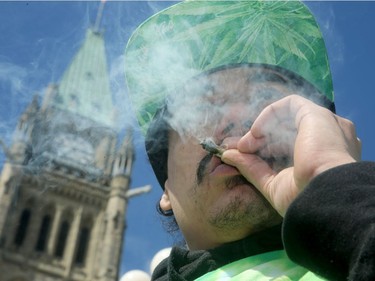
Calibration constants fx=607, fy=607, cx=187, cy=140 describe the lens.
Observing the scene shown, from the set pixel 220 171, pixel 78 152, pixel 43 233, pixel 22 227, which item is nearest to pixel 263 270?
pixel 220 171

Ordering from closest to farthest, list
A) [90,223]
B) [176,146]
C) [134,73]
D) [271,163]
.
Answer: [271,163] → [176,146] → [134,73] → [90,223]

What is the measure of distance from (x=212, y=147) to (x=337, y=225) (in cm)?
56

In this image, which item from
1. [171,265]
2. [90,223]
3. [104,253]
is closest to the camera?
[171,265]

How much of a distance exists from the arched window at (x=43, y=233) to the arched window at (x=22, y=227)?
768 mm

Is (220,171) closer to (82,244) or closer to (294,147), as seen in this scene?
(294,147)

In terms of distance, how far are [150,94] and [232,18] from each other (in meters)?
0.32

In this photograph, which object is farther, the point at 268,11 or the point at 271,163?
the point at 268,11

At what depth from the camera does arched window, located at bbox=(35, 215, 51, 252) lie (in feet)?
103

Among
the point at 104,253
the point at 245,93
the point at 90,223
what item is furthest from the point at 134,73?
the point at 90,223

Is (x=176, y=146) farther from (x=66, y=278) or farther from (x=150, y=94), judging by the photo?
(x=66, y=278)

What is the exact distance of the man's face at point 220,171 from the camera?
1.36m

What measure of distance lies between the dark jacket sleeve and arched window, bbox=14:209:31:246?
104ft

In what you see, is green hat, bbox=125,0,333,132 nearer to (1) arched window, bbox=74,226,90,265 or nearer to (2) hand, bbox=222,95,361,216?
(2) hand, bbox=222,95,361,216

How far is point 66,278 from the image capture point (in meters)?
31.0
